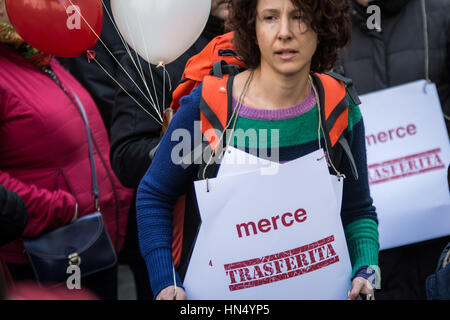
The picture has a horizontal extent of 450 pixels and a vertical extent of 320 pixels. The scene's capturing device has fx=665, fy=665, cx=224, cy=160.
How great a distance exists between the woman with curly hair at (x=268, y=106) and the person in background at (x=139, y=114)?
367 millimetres

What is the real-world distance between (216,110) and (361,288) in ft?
2.19

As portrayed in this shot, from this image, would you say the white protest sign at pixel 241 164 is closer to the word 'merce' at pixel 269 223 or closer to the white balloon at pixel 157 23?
the word 'merce' at pixel 269 223

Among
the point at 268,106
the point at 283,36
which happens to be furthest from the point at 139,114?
the point at 283,36

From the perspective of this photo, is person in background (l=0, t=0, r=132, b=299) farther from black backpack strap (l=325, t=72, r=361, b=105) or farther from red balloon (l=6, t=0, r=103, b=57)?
black backpack strap (l=325, t=72, r=361, b=105)

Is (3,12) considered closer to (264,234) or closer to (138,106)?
(138,106)

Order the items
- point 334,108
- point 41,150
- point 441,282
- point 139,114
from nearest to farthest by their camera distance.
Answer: point 334,108
point 441,282
point 139,114
point 41,150

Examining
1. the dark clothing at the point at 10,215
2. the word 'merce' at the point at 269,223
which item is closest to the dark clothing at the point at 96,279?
the dark clothing at the point at 10,215

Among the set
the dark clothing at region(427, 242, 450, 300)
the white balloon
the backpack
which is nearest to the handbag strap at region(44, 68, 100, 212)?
the white balloon

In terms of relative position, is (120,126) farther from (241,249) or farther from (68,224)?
(241,249)

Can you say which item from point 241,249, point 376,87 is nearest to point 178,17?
point 241,249

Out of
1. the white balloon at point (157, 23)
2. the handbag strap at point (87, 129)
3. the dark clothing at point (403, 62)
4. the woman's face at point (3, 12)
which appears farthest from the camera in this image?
the dark clothing at point (403, 62)

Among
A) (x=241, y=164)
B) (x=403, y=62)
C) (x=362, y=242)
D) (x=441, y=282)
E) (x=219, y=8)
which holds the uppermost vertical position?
(x=219, y=8)

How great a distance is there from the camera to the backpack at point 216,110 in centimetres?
184

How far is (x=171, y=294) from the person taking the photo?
1.84 metres
